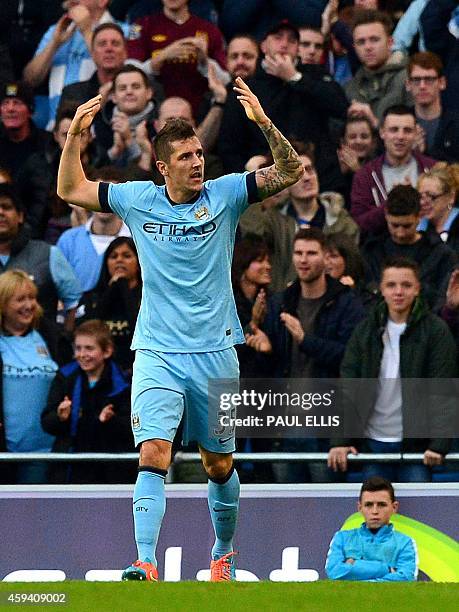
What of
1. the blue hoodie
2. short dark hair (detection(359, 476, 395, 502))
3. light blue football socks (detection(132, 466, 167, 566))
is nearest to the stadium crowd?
short dark hair (detection(359, 476, 395, 502))

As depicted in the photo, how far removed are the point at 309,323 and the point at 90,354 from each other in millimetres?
1604

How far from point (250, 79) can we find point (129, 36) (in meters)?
1.83

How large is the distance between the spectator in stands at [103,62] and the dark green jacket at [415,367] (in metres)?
4.68

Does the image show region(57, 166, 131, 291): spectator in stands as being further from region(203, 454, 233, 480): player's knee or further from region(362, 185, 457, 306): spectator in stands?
region(203, 454, 233, 480): player's knee

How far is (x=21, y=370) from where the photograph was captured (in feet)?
36.3

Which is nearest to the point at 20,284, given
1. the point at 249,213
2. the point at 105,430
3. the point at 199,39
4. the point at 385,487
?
the point at 105,430

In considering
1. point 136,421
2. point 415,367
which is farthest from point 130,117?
point 136,421

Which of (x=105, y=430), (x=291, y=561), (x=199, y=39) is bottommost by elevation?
(x=291, y=561)

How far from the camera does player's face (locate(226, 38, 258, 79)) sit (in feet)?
46.5

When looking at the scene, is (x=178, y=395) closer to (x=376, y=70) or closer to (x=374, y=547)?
(x=374, y=547)

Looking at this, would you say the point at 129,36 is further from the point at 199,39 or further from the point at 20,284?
the point at 20,284

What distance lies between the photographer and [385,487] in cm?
982

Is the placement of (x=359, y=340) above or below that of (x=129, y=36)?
below

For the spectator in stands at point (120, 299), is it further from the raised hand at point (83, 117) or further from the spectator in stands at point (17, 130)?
the raised hand at point (83, 117)
